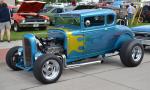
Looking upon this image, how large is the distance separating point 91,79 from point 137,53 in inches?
77.8

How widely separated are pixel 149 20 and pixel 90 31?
56.5 ft

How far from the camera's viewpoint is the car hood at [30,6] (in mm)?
16469

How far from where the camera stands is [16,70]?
8086mm

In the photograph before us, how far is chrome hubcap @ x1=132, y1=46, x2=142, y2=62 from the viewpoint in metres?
8.39

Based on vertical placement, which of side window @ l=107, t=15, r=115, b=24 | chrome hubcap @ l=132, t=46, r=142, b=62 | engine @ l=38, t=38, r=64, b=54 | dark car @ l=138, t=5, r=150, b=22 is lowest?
dark car @ l=138, t=5, r=150, b=22

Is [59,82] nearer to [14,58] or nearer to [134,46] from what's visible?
[14,58]

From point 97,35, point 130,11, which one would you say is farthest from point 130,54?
point 130,11

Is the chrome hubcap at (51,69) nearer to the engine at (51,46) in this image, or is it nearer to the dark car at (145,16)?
the engine at (51,46)

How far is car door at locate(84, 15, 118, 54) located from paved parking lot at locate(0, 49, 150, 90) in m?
0.54

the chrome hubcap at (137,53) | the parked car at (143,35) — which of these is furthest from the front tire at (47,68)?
the parked car at (143,35)

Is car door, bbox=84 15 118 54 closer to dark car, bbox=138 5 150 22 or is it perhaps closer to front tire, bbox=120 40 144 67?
front tire, bbox=120 40 144 67

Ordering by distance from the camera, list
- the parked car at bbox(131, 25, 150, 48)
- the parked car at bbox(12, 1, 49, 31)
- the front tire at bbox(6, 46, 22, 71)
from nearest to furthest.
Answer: the front tire at bbox(6, 46, 22, 71) → the parked car at bbox(131, 25, 150, 48) → the parked car at bbox(12, 1, 49, 31)

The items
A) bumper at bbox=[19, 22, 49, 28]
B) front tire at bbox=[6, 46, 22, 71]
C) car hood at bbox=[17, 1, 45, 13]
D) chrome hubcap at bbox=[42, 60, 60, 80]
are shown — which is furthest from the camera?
bumper at bbox=[19, 22, 49, 28]

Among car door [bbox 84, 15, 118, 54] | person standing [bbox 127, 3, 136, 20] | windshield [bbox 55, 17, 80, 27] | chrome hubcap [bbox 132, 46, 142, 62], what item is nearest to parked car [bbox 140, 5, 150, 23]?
person standing [bbox 127, 3, 136, 20]
